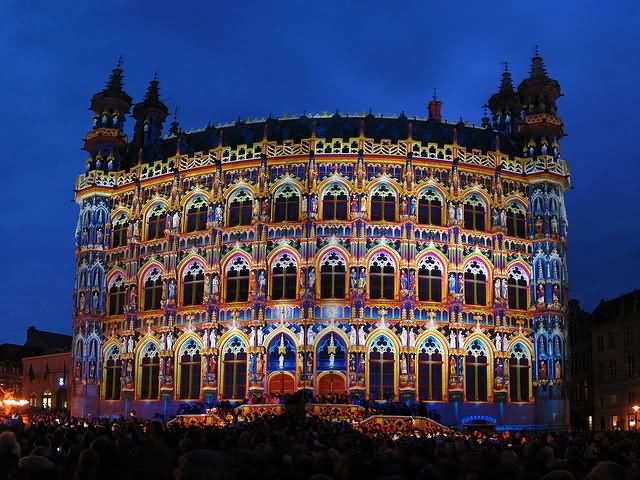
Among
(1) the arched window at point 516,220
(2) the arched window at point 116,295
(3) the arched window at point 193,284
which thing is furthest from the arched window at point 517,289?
(2) the arched window at point 116,295

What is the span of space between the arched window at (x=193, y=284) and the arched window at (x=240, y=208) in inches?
150

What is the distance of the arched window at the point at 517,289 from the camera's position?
181ft

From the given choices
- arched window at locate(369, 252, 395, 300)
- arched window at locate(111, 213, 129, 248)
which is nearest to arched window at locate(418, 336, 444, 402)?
arched window at locate(369, 252, 395, 300)

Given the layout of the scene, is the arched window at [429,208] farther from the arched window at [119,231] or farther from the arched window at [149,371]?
the arched window at [119,231]

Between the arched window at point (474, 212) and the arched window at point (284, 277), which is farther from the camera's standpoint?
the arched window at point (474, 212)

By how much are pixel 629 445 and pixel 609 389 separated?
56965 mm

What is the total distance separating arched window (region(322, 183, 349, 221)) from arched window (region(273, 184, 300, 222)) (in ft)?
6.08

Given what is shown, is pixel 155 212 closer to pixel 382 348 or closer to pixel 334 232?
pixel 334 232

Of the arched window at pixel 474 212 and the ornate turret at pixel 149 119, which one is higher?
the ornate turret at pixel 149 119

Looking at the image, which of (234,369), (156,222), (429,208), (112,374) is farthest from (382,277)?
(112,374)

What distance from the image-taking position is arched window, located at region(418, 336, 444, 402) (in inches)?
2039

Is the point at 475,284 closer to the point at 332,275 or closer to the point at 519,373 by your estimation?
the point at 519,373

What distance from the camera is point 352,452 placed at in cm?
825

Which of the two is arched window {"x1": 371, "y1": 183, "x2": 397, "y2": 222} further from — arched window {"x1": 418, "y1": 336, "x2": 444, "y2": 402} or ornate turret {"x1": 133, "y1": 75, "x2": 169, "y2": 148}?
ornate turret {"x1": 133, "y1": 75, "x2": 169, "y2": 148}
